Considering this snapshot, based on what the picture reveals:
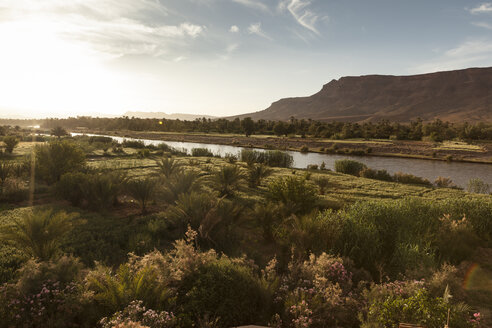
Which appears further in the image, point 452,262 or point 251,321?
point 452,262

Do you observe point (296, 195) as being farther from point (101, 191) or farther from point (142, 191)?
point (101, 191)

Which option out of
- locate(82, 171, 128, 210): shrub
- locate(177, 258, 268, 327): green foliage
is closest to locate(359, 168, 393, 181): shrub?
locate(82, 171, 128, 210): shrub

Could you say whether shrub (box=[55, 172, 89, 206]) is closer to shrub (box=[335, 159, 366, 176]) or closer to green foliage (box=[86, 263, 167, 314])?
green foliage (box=[86, 263, 167, 314])

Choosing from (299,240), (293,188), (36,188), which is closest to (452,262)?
(299,240)

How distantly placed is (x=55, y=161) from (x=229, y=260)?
12595 millimetres

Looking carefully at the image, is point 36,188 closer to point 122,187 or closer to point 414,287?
point 122,187

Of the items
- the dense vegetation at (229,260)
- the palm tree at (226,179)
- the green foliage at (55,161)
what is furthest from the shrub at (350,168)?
the green foliage at (55,161)

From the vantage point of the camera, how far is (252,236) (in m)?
8.46

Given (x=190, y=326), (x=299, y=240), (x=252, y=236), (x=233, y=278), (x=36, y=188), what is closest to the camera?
(x=190, y=326)

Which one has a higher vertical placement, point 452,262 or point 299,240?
point 299,240

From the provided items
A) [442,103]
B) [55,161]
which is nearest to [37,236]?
[55,161]

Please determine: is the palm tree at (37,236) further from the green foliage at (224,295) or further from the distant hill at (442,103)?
the distant hill at (442,103)

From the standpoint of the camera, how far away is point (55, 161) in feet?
44.4

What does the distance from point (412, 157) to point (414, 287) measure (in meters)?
47.6
